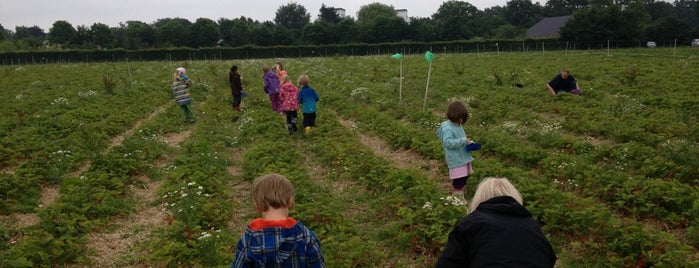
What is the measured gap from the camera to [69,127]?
1418 cm

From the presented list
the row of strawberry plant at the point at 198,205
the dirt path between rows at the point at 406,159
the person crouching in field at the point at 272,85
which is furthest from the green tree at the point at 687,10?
the row of strawberry plant at the point at 198,205

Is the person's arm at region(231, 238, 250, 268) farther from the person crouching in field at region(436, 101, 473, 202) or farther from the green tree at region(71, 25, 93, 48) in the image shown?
the green tree at region(71, 25, 93, 48)

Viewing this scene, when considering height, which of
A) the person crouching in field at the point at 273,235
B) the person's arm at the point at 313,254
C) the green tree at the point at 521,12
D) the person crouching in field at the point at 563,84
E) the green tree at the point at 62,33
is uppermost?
the green tree at the point at 521,12

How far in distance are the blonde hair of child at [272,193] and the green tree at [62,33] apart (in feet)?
325

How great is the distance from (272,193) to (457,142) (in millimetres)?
4157

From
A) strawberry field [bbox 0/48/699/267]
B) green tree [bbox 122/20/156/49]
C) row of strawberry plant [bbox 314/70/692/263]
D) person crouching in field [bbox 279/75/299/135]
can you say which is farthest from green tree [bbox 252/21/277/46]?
person crouching in field [bbox 279/75/299/135]

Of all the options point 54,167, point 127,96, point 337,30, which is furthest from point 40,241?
point 337,30

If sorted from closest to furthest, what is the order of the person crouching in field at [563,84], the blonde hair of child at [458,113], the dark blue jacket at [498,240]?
1. the dark blue jacket at [498,240]
2. the blonde hair of child at [458,113]
3. the person crouching in field at [563,84]

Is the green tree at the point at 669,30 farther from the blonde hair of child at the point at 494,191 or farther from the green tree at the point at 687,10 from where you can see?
the blonde hair of child at the point at 494,191

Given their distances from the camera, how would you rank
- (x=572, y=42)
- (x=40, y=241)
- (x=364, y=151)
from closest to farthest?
(x=40, y=241), (x=364, y=151), (x=572, y=42)

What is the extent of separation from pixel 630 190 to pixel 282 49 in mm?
54427

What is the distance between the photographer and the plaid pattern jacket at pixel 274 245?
3553mm

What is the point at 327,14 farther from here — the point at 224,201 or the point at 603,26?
the point at 224,201

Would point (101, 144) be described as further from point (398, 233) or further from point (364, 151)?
point (398, 233)
